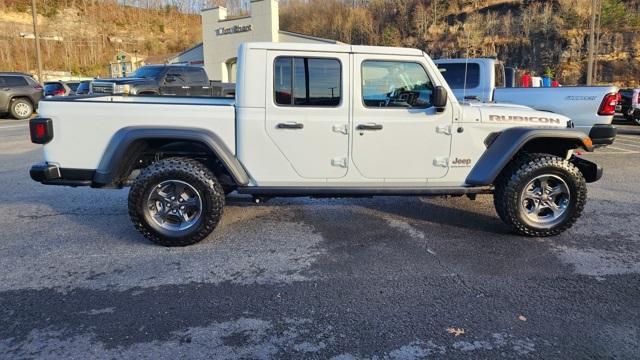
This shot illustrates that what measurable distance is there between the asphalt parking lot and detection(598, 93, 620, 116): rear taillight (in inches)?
95.9

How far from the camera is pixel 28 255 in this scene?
4.17 metres

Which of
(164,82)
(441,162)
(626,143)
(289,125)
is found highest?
(164,82)

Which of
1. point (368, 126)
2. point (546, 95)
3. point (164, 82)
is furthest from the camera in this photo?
point (164, 82)

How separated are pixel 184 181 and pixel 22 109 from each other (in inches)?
723

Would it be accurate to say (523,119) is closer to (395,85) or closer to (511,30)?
(395,85)

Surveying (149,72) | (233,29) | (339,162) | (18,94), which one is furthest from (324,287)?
(233,29)

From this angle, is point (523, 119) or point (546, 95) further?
point (546, 95)

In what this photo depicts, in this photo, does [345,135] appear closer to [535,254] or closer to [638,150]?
[535,254]

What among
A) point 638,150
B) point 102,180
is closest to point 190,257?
point 102,180

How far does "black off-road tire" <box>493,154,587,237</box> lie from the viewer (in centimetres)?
442

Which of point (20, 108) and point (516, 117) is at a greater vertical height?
point (20, 108)

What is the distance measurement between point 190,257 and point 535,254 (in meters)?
3.28

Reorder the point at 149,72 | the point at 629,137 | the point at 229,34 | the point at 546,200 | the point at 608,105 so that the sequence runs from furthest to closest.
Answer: the point at 229,34, the point at 149,72, the point at 629,137, the point at 608,105, the point at 546,200

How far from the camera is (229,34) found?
121 feet
